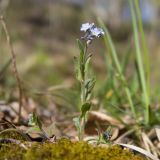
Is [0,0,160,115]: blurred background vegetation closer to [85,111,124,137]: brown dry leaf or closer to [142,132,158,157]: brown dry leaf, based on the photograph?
[85,111,124,137]: brown dry leaf

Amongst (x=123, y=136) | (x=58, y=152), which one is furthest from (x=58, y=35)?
(x=58, y=152)

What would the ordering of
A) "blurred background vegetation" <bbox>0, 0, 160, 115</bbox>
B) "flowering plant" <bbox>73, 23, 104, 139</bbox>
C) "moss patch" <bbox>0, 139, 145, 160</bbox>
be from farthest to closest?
"blurred background vegetation" <bbox>0, 0, 160, 115</bbox> < "flowering plant" <bbox>73, 23, 104, 139</bbox> < "moss patch" <bbox>0, 139, 145, 160</bbox>

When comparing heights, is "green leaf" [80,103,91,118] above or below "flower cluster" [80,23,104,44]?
below

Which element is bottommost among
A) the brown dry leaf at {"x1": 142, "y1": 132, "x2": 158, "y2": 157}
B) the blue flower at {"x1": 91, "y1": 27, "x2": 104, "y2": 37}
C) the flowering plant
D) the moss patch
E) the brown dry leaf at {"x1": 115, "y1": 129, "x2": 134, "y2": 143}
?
the brown dry leaf at {"x1": 142, "y1": 132, "x2": 158, "y2": 157}

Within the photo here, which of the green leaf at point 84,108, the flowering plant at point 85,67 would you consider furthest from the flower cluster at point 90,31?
the green leaf at point 84,108

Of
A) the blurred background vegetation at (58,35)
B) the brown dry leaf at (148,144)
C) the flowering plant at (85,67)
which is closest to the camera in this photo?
the flowering plant at (85,67)

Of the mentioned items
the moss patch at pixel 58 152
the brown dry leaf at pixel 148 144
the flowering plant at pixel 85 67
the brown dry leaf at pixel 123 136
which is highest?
the flowering plant at pixel 85 67

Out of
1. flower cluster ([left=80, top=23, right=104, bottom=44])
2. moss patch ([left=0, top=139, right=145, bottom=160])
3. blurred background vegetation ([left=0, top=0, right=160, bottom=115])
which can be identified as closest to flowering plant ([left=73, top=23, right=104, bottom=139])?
flower cluster ([left=80, top=23, right=104, bottom=44])

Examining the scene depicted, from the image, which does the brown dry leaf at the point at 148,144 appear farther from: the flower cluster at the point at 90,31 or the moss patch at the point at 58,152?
the flower cluster at the point at 90,31

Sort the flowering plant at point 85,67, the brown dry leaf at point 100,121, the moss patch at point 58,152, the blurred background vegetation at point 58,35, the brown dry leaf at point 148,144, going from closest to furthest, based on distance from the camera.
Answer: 1. the moss patch at point 58,152
2. the flowering plant at point 85,67
3. the brown dry leaf at point 148,144
4. the brown dry leaf at point 100,121
5. the blurred background vegetation at point 58,35
